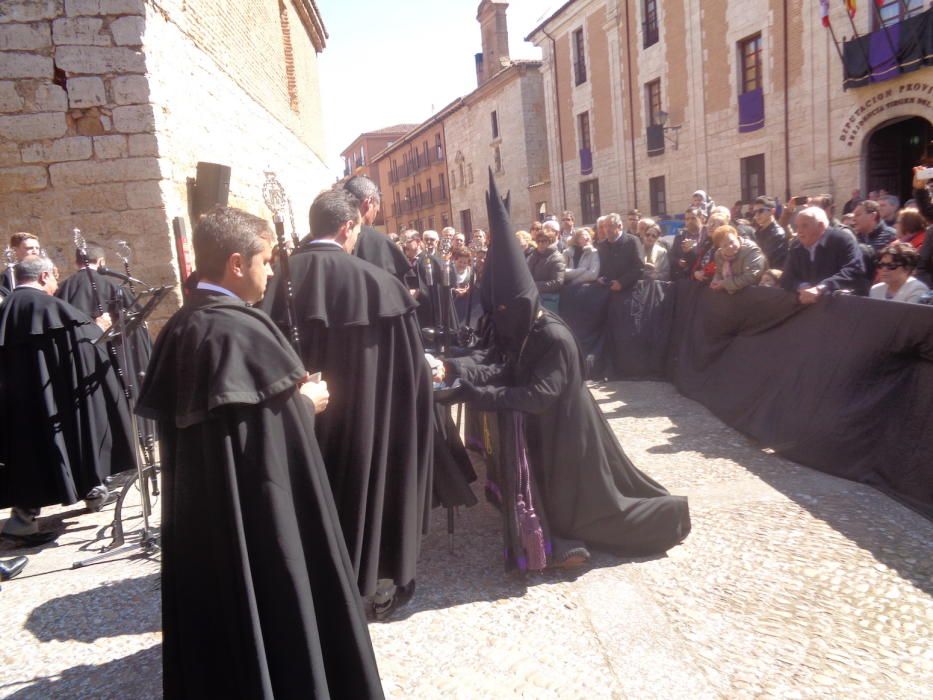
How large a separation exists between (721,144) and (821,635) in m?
18.8

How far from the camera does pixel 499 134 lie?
3422cm

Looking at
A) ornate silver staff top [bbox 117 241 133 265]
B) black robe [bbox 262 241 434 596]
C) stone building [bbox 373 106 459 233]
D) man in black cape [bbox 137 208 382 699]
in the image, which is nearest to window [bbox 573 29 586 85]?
stone building [bbox 373 106 459 233]

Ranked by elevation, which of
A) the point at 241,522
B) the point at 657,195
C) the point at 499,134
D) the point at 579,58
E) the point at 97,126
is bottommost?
the point at 241,522

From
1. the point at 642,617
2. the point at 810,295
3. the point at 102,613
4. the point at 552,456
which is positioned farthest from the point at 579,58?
the point at 102,613

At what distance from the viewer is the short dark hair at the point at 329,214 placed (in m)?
3.30

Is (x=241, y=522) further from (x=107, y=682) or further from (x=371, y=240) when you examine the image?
(x=371, y=240)

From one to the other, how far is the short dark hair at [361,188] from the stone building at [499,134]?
27.0 metres

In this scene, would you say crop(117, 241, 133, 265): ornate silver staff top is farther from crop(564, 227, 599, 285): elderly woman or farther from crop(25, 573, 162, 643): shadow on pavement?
crop(564, 227, 599, 285): elderly woman

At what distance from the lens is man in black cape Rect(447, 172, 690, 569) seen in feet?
11.1

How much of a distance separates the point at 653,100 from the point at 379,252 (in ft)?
66.8

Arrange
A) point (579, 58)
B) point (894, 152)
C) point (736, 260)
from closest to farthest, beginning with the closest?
point (736, 260), point (894, 152), point (579, 58)

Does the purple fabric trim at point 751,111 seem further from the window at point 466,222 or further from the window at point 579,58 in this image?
the window at point 466,222

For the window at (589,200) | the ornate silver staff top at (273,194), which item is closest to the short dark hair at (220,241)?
the ornate silver staff top at (273,194)

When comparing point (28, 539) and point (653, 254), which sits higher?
point (653, 254)
